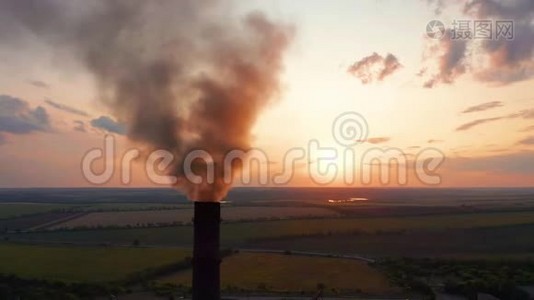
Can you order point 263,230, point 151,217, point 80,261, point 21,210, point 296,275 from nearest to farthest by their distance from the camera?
point 296,275 → point 80,261 → point 263,230 → point 151,217 → point 21,210

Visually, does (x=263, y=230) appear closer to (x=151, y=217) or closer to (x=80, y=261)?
(x=80, y=261)

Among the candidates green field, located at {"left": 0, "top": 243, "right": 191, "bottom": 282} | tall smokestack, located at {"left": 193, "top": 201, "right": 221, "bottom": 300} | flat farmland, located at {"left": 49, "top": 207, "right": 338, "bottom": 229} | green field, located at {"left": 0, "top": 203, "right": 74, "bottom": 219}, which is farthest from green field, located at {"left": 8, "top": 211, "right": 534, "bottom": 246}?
green field, located at {"left": 0, "top": 203, "right": 74, "bottom": 219}

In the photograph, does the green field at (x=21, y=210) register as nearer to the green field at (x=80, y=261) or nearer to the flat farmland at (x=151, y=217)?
the flat farmland at (x=151, y=217)

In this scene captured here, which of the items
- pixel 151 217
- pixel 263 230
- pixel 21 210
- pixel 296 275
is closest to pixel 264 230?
pixel 263 230

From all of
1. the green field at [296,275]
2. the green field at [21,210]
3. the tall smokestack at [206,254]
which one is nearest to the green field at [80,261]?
the green field at [296,275]

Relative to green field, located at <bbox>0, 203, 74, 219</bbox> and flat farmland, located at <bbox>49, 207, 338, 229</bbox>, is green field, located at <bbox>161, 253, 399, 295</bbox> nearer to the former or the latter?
flat farmland, located at <bbox>49, 207, 338, 229</bbox>

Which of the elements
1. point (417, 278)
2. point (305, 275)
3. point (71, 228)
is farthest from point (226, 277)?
point (71, 228)

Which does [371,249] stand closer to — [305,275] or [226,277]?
[305,275]
